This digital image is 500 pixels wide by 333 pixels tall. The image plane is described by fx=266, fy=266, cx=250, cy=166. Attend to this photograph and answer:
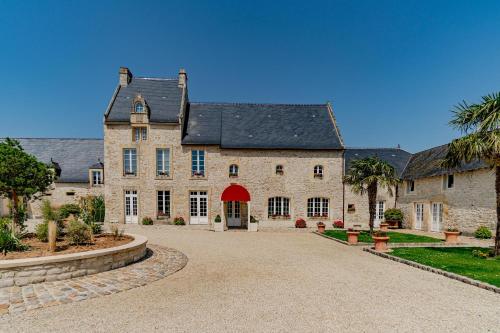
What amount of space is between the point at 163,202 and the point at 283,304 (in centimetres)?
1932

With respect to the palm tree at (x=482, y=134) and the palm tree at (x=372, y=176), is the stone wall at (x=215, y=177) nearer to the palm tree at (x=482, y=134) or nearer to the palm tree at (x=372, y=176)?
the palm tree at (x=372, y=176)

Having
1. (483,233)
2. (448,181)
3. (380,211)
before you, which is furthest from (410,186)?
(483,233)

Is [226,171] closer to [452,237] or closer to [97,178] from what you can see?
[97,178]

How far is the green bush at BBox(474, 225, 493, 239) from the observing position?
1698cm

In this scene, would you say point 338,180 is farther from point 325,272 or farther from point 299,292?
point 299,292

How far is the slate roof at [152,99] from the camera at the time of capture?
2375cm

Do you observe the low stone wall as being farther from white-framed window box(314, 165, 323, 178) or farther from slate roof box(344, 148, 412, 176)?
slate roof box(344, 148, 412, 176)

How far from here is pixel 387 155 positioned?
28.1 m

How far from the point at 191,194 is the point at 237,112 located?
9520mm

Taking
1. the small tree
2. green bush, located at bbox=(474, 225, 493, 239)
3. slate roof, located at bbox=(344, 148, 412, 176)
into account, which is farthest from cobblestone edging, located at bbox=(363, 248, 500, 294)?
slate roof, located at bbox=(344, 148, 412, 176)

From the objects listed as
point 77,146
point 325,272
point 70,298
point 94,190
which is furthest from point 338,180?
point 77,146

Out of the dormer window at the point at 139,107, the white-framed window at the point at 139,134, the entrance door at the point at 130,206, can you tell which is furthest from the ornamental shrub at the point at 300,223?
the dormer window at the point at 139,107

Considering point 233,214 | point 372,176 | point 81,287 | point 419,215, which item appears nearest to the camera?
point 81,287

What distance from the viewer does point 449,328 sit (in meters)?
5.07
